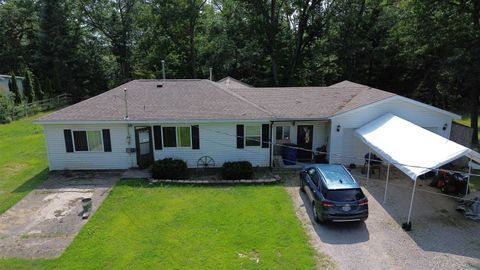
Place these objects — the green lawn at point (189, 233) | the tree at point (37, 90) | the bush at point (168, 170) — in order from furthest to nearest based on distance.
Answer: the tree at point (37, 90) → the bush at point (168, 170) → the green lawn at point (189, 233)

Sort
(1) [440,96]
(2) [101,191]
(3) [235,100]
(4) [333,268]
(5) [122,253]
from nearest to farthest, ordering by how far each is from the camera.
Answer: (4) [333,268] → (5) [122,253] → (2) [101,191] → (3) [235,100] → (1) [440,96]

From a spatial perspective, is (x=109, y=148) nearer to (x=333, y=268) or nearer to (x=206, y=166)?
(x=206, y=166)

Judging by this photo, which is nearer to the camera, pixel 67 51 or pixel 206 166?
pixel 206 166

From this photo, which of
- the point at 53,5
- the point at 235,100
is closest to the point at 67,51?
the point at 53,5

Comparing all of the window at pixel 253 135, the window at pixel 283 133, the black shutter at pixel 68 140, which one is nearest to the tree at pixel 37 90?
the black shutter at pixel 68 140

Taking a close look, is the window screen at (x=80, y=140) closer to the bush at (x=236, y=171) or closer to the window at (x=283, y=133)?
the bush at (x=236, y=171)

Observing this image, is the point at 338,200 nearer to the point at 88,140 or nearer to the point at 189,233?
the point at 189,233

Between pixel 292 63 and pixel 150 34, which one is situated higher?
pixel 150 34
